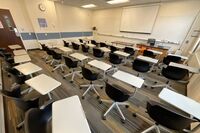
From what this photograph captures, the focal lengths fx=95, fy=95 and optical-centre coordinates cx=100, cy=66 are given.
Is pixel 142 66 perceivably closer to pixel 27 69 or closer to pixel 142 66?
pixel 142 66

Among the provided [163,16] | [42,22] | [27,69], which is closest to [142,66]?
[27,69]

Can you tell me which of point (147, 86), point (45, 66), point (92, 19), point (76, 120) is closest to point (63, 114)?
point (76, 120)

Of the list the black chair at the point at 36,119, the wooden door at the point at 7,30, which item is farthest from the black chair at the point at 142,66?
the wooden door at the point at 7,30

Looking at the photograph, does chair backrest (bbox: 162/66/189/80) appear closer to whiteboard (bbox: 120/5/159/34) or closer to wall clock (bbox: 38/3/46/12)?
whiteboard (bbox: 120/5/159/34)

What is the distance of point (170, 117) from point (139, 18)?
6272mm

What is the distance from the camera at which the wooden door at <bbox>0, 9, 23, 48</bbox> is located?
477 cm

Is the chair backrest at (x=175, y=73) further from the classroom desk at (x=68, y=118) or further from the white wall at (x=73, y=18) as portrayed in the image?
the white wall at (x=73, y=18)

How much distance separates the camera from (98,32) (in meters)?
9.02

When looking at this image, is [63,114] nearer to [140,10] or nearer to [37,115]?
[37,115]

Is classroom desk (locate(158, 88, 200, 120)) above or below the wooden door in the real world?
below

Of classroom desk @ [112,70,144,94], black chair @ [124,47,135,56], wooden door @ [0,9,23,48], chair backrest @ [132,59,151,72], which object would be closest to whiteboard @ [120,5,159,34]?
black chair @ [124,47,135,56]

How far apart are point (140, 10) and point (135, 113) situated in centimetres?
610

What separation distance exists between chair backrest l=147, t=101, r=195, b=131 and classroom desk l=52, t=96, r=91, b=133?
0.97 metres

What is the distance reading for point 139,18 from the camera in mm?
6023
